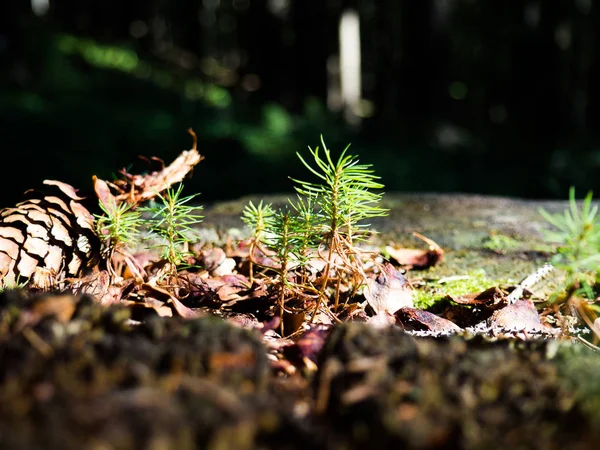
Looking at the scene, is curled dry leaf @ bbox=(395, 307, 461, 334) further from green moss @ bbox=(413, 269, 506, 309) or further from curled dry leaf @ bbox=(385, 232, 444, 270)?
curled dry leaf @ bbox=(385, 232, 444, 270)

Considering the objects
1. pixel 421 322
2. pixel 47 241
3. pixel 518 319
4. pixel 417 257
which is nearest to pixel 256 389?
pixel 421 322

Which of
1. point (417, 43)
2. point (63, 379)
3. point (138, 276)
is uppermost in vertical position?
point (417, 43)

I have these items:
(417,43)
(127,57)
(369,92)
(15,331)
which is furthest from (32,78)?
(369,92)

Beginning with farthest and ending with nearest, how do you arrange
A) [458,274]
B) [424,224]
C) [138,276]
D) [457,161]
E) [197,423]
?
[457,161] < [424,224] < [458,274] < [138,276] < [197,423]

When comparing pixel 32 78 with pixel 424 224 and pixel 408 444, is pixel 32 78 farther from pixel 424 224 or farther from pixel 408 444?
pixel 408 444

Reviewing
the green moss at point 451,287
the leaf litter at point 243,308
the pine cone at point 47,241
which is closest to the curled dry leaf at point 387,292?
the leaf litter at point 243,308

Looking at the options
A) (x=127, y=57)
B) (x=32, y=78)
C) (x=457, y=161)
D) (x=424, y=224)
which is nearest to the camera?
(x=424, y=224)

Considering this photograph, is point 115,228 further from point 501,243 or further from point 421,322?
point 501,243
